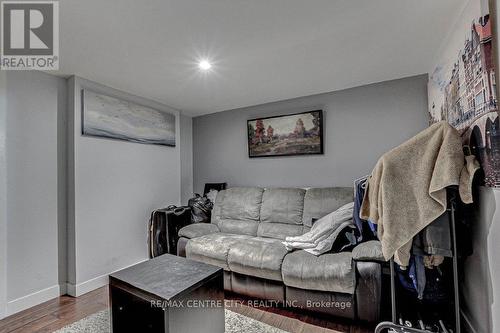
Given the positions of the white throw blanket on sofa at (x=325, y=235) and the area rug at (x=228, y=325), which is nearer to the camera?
the area rug at (x=228, y=325)

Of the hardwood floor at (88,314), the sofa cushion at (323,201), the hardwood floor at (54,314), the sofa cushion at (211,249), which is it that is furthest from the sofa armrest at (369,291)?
the hardwood floor at (54,314)

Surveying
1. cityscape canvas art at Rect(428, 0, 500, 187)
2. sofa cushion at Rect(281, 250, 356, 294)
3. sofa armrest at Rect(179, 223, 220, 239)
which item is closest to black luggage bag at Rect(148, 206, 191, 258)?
sofa armrest at Rect(179, 223, 220, 239)

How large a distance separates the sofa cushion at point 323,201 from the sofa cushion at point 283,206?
84mm

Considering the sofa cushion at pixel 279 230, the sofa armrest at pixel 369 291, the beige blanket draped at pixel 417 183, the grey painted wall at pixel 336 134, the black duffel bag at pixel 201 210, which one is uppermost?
the grey painted wall at pixel 336 134

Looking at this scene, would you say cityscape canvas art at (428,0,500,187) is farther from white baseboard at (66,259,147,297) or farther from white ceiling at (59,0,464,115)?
white baseboard at (66,259,147,297)

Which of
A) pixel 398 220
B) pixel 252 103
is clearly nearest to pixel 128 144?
pixel 252 103

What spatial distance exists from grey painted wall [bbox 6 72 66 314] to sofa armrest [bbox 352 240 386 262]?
287 cm

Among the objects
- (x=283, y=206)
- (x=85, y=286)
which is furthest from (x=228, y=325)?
(x=85, y=286)

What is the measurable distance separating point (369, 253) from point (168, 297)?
1.43 m

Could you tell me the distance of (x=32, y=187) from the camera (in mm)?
2258

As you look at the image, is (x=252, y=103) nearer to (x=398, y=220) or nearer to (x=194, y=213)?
(x=194, y=213)

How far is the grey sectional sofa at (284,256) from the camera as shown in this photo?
1.79 metres

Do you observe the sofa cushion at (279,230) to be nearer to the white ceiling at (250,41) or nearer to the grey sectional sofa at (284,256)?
the grey sectional sofa at (284,256)

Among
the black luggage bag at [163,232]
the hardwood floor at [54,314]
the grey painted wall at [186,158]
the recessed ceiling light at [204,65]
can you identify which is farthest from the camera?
the grey painted wall at [186,158]
